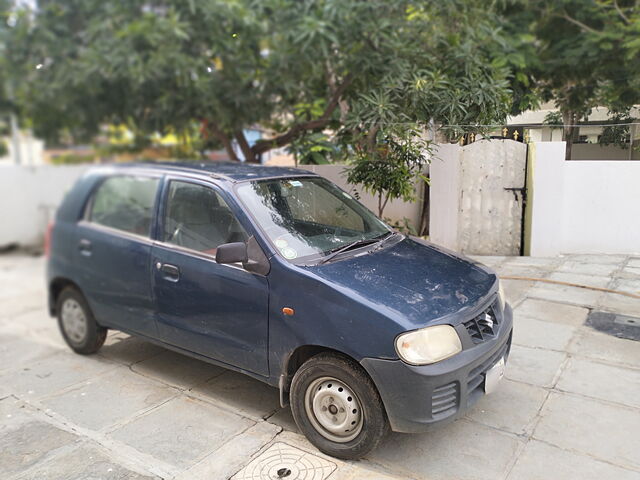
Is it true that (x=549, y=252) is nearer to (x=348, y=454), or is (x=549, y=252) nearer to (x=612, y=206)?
(x=612, y=206)

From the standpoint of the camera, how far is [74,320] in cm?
474

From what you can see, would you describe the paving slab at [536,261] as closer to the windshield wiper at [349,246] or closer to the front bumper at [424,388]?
the windshield wiper at [349,246]

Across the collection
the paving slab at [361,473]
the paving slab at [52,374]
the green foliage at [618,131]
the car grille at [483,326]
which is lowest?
the paving slab at [52,374]

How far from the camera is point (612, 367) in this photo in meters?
3.91

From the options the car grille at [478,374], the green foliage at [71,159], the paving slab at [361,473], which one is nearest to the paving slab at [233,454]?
the paving slab at [361,473]

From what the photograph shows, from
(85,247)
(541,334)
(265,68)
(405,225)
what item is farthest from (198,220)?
(265,68)

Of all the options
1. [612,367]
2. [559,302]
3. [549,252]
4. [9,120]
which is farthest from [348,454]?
[9,120]

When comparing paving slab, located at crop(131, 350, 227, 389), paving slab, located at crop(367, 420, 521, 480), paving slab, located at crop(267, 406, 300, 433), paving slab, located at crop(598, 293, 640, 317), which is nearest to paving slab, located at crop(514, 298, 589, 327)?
paving slab, located at crop(598, 293, 640, 317)

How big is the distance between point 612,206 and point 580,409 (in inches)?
83.1

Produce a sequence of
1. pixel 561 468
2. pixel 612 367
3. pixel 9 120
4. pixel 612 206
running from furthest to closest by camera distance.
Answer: pixel 9 120 < pixel 612 206 < pixel 612 367 < pixel 561 468

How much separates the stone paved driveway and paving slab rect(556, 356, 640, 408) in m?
0.01

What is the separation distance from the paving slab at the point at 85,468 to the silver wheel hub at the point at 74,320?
5.47 feet

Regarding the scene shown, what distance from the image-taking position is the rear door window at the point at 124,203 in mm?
4273

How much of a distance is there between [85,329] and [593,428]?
13.4ft
